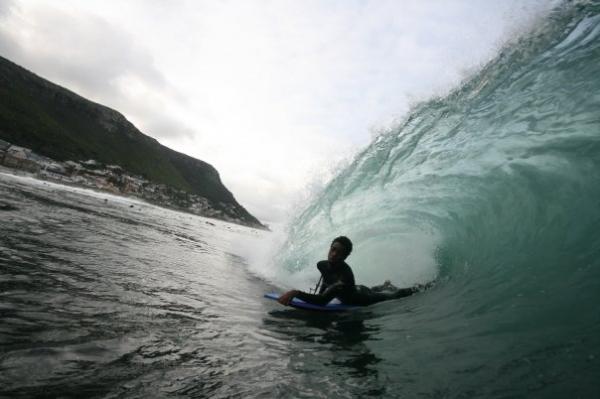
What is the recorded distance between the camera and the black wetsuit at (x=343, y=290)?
7.20 m

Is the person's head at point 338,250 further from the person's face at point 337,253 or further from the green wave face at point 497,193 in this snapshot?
the green wave face at point 497,193

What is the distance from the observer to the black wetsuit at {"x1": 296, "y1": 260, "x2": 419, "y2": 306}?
283 inches

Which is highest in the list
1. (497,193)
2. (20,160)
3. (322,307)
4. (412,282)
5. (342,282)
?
(497,193)

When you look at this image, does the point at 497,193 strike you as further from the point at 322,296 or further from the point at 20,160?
the point at 20,160

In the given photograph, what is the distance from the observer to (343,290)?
7.57 m

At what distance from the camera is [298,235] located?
1602 cm

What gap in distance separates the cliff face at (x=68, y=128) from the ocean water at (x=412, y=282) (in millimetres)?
82292

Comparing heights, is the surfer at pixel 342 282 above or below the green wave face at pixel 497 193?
below

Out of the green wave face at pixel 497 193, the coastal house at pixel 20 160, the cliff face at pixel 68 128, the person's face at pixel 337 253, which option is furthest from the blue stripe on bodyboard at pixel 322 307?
the cliff face at pixel 68 128

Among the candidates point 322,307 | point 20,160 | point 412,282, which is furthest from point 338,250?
point 20,160

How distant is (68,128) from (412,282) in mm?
142686

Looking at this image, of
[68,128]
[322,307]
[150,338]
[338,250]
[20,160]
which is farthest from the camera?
[68,128]

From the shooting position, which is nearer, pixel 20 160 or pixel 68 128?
pixel 20 160

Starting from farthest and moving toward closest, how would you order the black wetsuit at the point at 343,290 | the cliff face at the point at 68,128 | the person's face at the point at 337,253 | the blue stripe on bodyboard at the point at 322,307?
the cliff face at the point at 68,128, the person's face at the point at 337,253, the black wetsuit at the point at 343,290, the blue stripe on bodyboard at the point at 322,307
